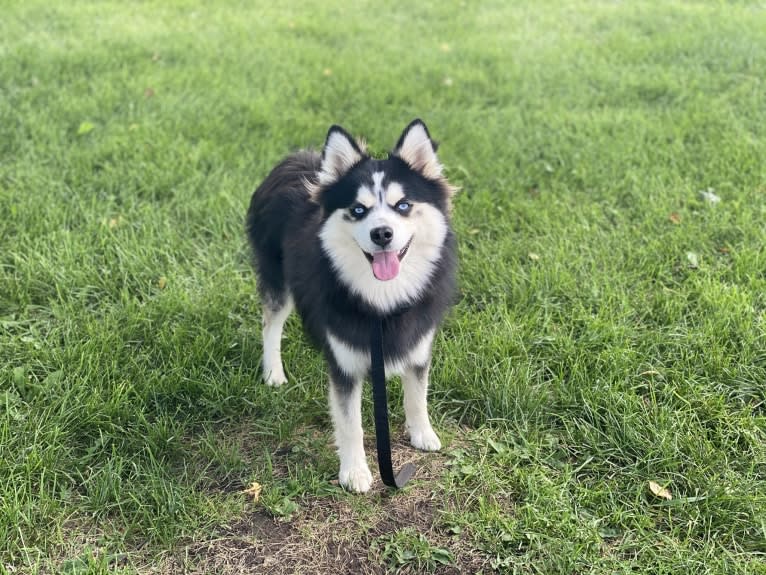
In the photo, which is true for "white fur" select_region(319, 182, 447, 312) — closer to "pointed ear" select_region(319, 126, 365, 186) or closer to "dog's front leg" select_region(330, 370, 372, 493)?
"pointed ear" select_region(319, 126, 365, 186)

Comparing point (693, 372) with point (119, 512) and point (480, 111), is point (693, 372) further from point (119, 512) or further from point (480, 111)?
point (480, 111)

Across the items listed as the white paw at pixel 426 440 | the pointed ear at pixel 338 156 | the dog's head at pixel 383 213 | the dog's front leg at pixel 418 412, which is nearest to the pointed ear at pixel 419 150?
the dog's head at pixel 383 213

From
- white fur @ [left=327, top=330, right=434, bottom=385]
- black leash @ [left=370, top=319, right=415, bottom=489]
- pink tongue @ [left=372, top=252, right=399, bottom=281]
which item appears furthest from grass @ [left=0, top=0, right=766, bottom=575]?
pink tongue @ [left=372, top=252, right=399, bottom=281]

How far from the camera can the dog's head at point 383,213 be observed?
2.25 m

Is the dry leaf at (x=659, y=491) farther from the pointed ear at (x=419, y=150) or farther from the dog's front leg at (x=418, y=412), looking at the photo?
the pointed ear at (x=419, y=150)

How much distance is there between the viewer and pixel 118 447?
8.51ft

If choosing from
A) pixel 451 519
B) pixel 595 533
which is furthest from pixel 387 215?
pixel 595 533

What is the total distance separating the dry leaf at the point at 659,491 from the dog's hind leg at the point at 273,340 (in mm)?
1837

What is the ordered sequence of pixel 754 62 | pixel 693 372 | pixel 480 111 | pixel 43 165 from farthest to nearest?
pixel 754 62, pixel 480 111, pixel 43 165, pixel 693 372

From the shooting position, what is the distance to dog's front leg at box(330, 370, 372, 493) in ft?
8.02

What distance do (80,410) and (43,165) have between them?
299cm

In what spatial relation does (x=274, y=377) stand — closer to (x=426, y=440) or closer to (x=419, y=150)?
(x=426, y=440)

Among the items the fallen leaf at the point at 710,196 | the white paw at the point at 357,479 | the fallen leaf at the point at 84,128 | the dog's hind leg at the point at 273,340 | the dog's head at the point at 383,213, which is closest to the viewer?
the dog's head at the point at 383,213

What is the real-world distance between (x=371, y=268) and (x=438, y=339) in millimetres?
1024
